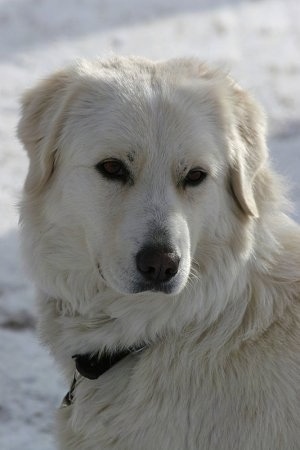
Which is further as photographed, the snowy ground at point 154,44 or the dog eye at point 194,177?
the snowy ground at point 154,44

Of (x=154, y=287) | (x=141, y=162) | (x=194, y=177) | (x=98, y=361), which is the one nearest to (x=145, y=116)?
(x=141, y=162)

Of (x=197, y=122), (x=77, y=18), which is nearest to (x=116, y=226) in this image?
(x=197, y=122)

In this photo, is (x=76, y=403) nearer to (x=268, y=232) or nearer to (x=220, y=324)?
(x=220, y=324)

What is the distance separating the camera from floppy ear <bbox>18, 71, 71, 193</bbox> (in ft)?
11.5

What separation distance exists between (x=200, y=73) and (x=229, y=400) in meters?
1.31

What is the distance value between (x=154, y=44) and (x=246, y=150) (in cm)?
575

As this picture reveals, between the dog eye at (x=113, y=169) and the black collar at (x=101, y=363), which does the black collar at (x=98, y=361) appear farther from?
the dog eye at (x=113, y=169)

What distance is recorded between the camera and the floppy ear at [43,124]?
3502 mm

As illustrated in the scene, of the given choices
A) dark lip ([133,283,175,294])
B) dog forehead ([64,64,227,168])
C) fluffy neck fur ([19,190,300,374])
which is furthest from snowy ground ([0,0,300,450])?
dark lip ([133,283,175,294])

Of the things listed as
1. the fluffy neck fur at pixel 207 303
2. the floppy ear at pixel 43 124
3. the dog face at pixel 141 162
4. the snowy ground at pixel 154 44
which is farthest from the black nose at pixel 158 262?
the snowy ground at pixel 154 44

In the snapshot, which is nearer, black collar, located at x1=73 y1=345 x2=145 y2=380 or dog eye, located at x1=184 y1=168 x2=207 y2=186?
dog eye, located at x1=184 y1=168 x2=207 y2=186

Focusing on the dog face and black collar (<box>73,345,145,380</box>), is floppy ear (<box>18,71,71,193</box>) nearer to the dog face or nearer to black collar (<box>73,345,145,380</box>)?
the dog face

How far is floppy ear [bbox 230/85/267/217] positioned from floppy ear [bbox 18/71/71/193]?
0.68 meters

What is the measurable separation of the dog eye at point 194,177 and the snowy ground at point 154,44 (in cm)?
270
